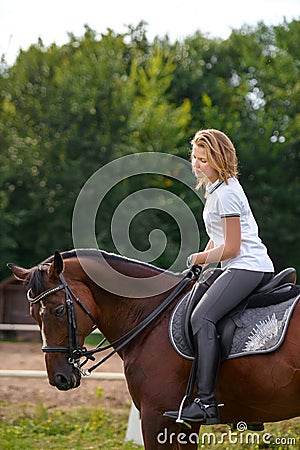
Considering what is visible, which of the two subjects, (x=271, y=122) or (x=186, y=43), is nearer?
(x=271, y=122)

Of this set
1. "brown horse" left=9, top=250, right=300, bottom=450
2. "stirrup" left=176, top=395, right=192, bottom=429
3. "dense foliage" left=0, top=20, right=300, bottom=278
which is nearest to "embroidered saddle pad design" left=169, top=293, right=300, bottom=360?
"brown horse" left=9, top=250, right=300, bottom=450

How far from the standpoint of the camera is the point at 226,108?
30.5m

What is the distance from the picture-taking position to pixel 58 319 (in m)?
4.80

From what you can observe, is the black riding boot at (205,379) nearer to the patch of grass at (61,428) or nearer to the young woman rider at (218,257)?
the young woman rider at (218,257)

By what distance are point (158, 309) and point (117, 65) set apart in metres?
20.6

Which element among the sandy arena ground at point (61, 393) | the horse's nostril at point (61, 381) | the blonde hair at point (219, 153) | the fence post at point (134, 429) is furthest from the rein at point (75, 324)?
the sandy arena ground at point (61, 393)

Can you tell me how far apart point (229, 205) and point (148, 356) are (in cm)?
116

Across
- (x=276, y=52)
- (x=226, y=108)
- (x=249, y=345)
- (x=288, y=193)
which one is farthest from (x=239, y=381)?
(x=276, y=52)

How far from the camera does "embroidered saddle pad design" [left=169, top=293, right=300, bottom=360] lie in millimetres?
4574

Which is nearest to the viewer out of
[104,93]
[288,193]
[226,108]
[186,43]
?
[104,93]

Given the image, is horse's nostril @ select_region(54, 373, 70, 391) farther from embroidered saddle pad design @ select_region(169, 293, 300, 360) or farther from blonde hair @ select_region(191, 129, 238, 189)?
blonde hair @ select_region(191, 129, 238, 189)

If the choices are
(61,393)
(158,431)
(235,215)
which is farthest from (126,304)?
(61,393)

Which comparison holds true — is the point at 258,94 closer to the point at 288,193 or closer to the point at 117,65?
the point at 288,193

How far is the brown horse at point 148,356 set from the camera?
180 inches
